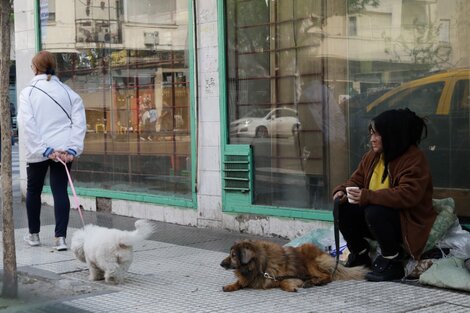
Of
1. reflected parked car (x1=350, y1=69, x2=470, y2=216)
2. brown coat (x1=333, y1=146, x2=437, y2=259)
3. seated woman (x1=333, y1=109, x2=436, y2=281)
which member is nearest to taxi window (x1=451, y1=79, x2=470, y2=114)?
reflected parked car (x1=350, y1=69, x2=470, y2=216)

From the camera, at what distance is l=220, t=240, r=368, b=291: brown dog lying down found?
5375mm

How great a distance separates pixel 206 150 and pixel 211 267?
7.12ft

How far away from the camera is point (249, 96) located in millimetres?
8055

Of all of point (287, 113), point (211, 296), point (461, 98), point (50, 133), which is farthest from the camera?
point (287, 113)

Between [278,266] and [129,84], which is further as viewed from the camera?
[129,84]

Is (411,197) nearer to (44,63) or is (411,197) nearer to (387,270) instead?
(387,270)

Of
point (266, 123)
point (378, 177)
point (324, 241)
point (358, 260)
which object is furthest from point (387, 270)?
point (266, 123)

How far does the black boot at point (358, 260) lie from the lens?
600 centimetres

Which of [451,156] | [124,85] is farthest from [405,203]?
[124,85]

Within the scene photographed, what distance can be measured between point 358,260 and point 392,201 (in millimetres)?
737

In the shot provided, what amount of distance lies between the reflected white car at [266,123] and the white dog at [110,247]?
8.09 feet

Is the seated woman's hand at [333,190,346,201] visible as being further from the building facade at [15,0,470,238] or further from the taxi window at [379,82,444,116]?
the taxi window at [379,82,444,116]

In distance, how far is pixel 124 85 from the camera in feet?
31.7

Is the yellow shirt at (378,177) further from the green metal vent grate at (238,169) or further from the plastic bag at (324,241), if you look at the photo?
the green metal vent grate at (238,169)
